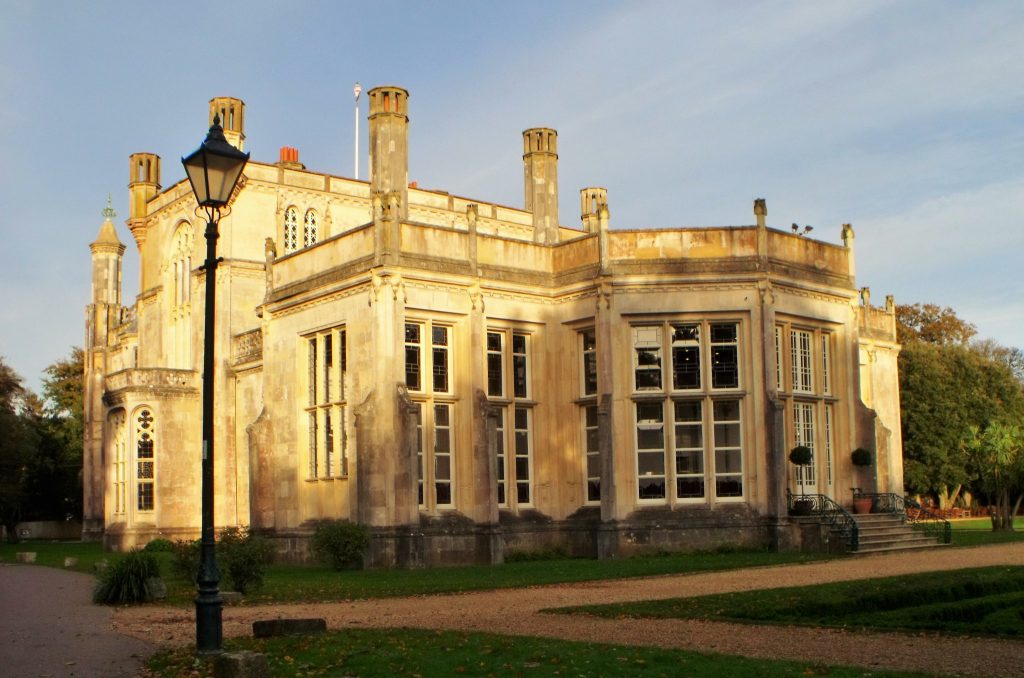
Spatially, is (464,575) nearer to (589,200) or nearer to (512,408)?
(512,408)

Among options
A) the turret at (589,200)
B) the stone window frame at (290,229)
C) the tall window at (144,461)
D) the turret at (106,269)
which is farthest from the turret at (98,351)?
the turret at (589,200)

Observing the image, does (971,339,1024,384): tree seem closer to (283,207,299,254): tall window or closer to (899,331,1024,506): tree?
(899,331,1024,506): tree

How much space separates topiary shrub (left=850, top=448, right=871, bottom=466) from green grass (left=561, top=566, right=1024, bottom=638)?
13.1 metres

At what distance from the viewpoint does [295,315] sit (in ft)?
106

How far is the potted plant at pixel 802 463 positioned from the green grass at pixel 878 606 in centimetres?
1103

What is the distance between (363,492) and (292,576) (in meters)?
3.26

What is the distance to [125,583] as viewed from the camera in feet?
64.5

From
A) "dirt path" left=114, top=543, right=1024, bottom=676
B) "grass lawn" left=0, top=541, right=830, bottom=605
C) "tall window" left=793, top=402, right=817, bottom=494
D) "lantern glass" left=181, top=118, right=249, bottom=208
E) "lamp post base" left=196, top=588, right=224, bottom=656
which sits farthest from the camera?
"tall window" left=793, top=402, right=817, bottom=494

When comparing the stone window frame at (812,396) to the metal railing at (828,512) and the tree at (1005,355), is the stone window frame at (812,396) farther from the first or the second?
the tree at (1005,355)

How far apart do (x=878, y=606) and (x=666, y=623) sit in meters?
3.32

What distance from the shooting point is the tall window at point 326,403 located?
3055 cm

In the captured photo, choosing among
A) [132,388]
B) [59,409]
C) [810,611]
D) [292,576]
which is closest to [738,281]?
[292,576]

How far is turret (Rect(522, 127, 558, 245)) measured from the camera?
36.8 meters

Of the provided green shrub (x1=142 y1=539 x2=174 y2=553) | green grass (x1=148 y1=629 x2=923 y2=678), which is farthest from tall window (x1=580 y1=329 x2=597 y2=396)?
green grass (x1=148 y1=629 x2=923 y2=678)
